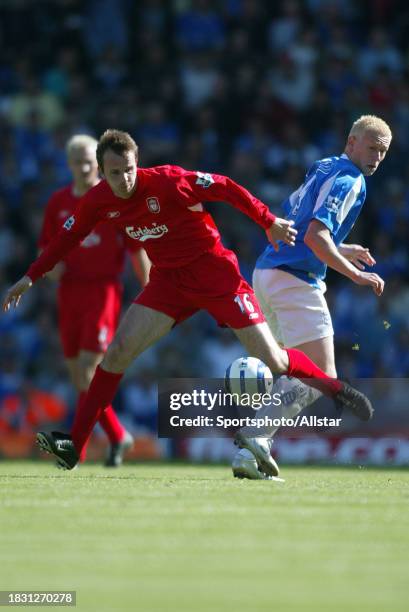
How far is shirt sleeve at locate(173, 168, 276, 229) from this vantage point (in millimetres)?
7961

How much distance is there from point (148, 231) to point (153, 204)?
0.65 ft

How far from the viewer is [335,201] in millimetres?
8258

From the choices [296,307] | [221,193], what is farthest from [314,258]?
[221,193]

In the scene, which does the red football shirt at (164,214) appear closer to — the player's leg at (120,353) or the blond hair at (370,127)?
the player's leg at (120,353)

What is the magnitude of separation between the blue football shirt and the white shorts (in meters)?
0.06

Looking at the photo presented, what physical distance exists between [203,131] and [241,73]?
39.6 inches

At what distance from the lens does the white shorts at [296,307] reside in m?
8.66

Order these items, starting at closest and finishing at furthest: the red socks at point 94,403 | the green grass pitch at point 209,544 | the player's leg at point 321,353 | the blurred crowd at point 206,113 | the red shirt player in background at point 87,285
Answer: the green grass pitch at point 209,544 < the red socks at point 94,403 < the player's leg at point 321,353 < the red shirt player in background at point 87,285 < the blurred crowd at point 206,113

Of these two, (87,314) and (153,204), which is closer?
(153,204)

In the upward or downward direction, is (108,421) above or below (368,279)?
below

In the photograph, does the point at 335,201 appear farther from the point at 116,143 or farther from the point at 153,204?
the point at 116,143

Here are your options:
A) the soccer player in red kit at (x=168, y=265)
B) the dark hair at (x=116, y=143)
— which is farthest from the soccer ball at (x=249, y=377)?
the dark hair at (x=116, y=143)

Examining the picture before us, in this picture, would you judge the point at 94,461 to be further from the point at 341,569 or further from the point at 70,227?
the point at 341,569

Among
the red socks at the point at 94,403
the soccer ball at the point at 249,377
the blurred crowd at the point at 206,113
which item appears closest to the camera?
the soccer ball at the point at 249,377
